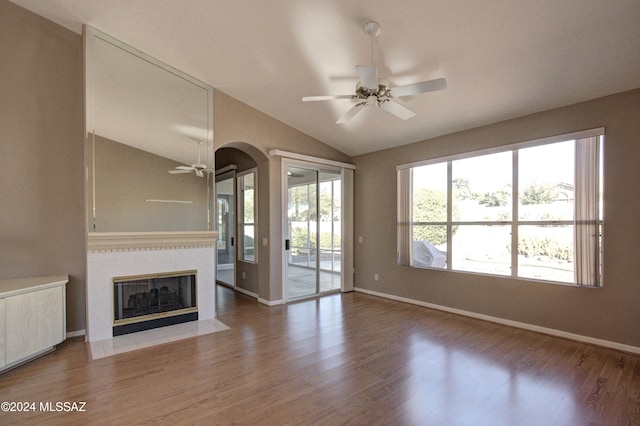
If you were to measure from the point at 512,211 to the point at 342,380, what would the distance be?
3.15 m

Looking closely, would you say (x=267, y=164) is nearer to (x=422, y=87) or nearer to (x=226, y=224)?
(x=226, y=224)

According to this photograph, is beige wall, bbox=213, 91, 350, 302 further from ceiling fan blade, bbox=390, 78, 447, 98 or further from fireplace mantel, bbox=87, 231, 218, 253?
→ ceiling fan blade, bbox=390, 78, 447, 98

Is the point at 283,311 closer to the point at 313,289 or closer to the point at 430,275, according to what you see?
the point at 313,289

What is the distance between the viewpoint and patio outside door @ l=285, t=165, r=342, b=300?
5344 mm

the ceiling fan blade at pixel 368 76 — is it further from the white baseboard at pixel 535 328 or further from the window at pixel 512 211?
the white baseboard at pixel 535 328

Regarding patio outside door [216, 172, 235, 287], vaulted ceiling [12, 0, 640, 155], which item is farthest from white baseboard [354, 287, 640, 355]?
patio outside door [216, 172, 235, 287]

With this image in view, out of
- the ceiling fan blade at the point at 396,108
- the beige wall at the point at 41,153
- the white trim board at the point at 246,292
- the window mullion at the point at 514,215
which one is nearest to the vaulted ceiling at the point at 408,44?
the beige wall at the point at 41,153

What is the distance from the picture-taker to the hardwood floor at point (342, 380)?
7.02 ft

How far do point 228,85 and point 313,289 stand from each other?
3.72m

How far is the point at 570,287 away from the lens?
11.6 feet

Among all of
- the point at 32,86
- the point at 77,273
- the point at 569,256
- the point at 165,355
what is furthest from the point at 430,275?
the point at 32,86

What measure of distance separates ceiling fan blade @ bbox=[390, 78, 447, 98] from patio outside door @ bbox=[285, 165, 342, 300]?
2.87 meters

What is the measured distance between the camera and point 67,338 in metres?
3.50

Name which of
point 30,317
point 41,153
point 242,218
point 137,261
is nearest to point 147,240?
point 137,261
